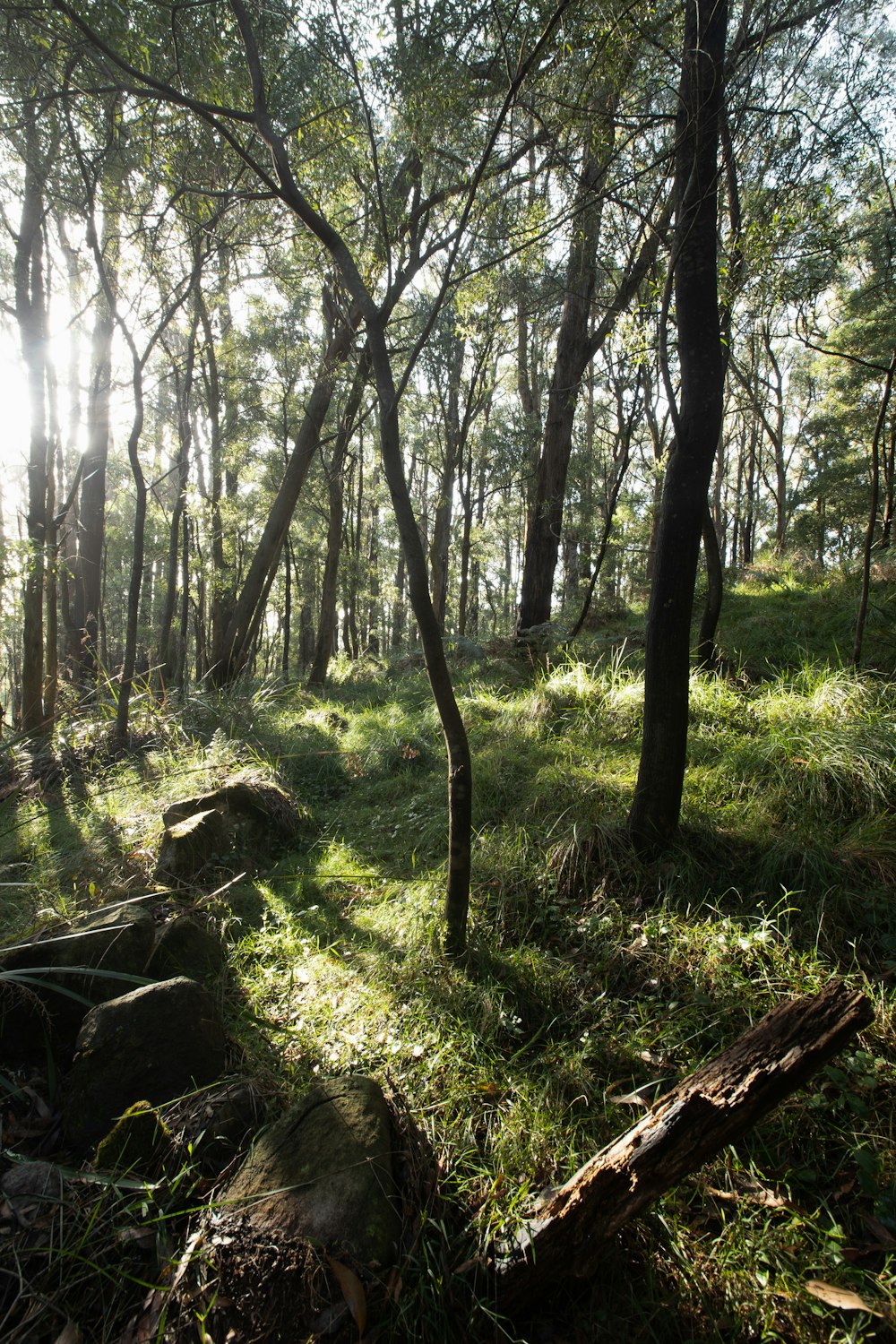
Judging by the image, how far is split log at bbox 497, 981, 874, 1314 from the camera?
1606 mm

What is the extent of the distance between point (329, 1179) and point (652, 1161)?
0.96 meters

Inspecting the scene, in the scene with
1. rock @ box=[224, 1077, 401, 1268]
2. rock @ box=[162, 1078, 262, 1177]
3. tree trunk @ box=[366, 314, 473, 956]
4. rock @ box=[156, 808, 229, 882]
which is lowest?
rock @ box=[162, 1078, 262, 1177]

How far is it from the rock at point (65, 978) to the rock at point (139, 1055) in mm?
202

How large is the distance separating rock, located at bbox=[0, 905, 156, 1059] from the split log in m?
1.84

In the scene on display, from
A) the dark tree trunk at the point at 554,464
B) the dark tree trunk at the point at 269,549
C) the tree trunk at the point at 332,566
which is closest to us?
the dark tree trunk at the point at 554,464

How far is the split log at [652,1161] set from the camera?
1.61 metres

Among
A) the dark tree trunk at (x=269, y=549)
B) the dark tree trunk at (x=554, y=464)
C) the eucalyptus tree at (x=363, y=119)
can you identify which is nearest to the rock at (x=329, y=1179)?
the eucalyptus tree at (x=363, y=119)

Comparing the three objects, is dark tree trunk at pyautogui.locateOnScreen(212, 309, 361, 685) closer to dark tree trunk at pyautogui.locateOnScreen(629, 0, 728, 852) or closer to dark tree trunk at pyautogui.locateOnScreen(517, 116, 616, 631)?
dark tree trunk at pyautogui.locateOnScreen(517, 116, 616, 631)

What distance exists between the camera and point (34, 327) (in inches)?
318

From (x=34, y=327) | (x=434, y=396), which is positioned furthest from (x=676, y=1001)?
(x=434, y=396)

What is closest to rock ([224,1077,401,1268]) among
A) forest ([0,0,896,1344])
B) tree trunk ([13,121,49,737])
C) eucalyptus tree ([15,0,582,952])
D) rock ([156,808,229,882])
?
forest ([0,0,896,1344])

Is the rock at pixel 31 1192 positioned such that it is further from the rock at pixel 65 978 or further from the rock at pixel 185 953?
the rock at pixel 185 953

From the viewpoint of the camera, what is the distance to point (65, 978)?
261 cm

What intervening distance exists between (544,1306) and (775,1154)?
0.87m
